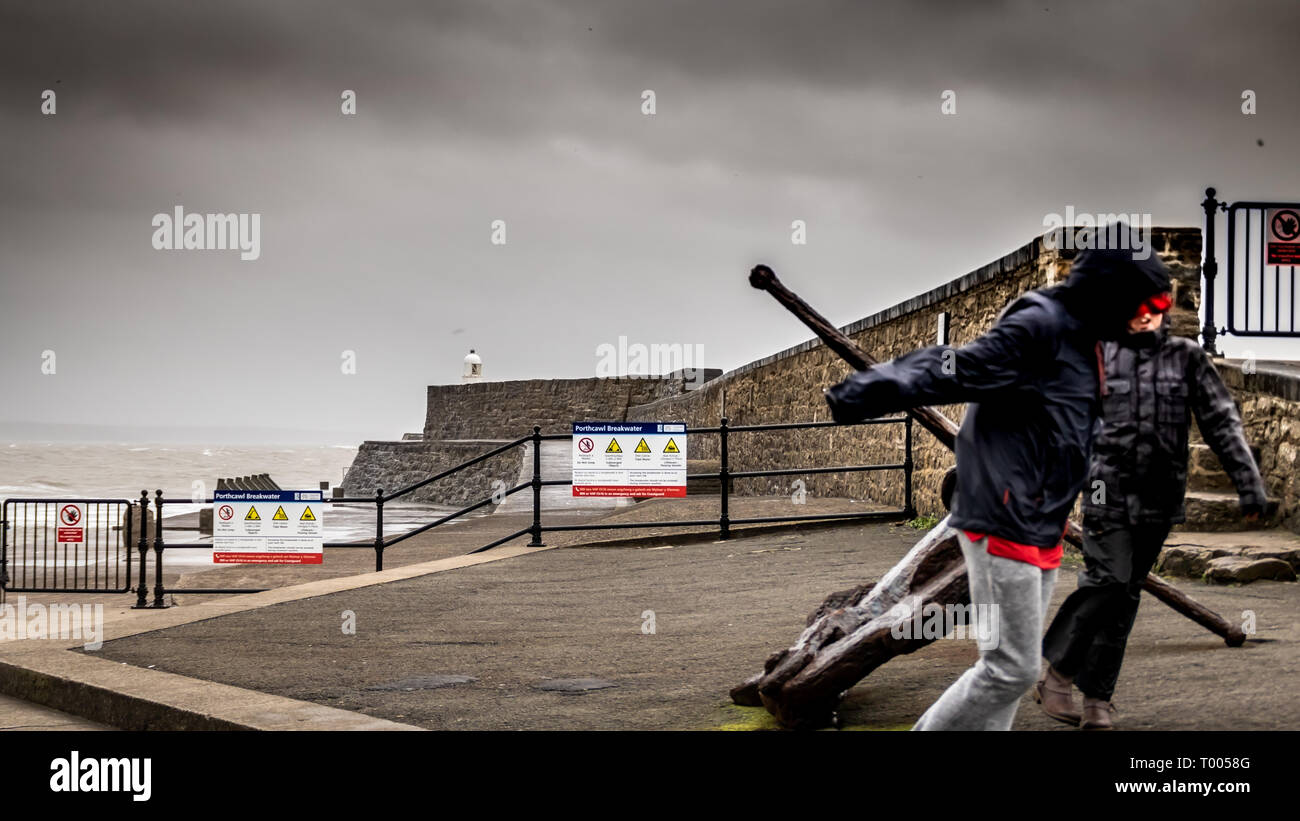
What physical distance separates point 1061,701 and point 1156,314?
53.6 inches

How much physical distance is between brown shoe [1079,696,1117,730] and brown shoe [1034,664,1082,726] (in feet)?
0.21

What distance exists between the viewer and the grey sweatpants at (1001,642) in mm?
2732

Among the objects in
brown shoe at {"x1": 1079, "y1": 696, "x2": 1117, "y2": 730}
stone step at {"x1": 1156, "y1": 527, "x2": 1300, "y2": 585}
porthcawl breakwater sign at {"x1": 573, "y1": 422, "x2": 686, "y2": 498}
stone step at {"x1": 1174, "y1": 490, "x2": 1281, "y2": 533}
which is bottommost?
brown shoe at {"x1": 1079, "y1": 696, "x2": 1117, "y2": 730}

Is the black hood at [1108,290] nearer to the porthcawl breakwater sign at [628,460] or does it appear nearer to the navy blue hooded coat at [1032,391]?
the navy blue hooded coat at [1032,391]

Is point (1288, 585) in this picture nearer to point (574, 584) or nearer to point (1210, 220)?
point (1210, 220)

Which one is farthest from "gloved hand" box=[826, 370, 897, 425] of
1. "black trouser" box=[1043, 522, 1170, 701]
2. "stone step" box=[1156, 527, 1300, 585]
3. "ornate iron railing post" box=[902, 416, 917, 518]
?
"ornate iron railing post" box=[902, 416, 917, 518]

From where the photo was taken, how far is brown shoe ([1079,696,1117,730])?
12.1 feet

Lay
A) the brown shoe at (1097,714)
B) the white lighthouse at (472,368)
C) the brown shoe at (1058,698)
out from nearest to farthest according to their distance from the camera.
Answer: the brown shoe at (1097,714), the brown shoe at (1058,698), the white lighthouse at (472,368)

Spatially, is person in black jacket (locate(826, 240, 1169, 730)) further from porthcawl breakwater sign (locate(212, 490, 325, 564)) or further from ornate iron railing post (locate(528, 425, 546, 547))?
ornate iron railing post (locate(528, 425, 546, 547))

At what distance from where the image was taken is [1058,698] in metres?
3.89

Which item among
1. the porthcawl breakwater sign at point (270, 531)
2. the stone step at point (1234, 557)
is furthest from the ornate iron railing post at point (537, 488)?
the stone step at point (1234, 557)

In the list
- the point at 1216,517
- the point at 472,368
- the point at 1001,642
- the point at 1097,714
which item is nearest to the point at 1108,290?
the point at 1001,642

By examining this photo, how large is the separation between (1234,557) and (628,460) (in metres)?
5.46

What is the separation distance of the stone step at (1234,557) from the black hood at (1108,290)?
426 cm
